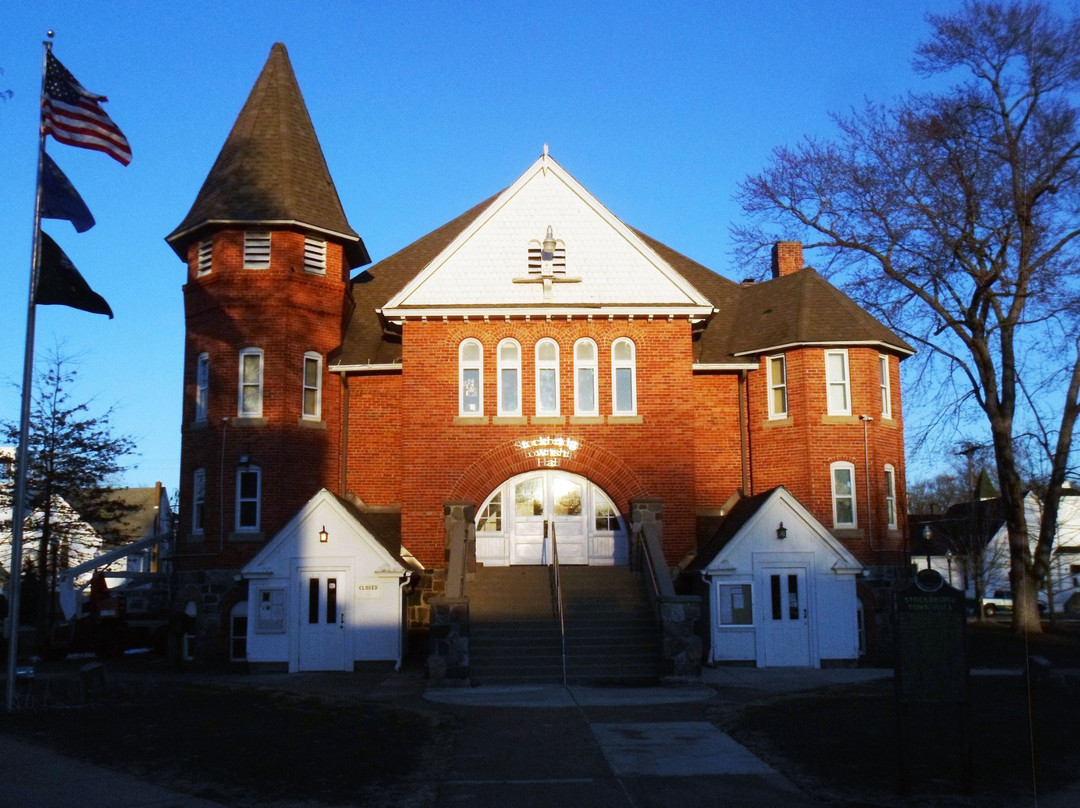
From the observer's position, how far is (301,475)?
82.7 feet

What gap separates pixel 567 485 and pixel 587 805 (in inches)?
612

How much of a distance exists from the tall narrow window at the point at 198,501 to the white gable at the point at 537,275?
19.2 ft

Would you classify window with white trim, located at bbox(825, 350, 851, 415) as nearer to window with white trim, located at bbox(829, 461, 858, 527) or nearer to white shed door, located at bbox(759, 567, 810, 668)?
window with white trim, located at bbox(829, 461, 858, 527)

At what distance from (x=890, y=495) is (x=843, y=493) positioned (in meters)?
1.49

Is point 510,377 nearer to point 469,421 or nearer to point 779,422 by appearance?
point 469,421

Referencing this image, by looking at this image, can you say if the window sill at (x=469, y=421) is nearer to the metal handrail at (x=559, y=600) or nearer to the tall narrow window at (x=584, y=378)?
the tall narrow window at (x=584, y=378)

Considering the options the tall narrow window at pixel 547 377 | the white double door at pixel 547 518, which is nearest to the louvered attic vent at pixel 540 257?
the tall narrow window at pixel 547 377

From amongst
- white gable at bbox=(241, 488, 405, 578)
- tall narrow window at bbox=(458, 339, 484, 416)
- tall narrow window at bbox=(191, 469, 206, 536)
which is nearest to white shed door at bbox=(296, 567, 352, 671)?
white gable at bbox=(241, 488, 405, 578)

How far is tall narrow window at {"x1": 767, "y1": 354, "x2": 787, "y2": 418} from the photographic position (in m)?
26.3

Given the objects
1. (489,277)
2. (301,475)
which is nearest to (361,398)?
(301,475)

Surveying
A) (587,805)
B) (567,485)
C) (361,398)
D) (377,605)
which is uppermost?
(361,398)

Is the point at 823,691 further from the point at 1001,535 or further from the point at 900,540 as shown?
the point at 1001,535

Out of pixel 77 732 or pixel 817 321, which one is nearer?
pixel 77 732

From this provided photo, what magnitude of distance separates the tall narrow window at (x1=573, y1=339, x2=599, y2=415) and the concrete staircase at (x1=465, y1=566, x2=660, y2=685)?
12.9ft
